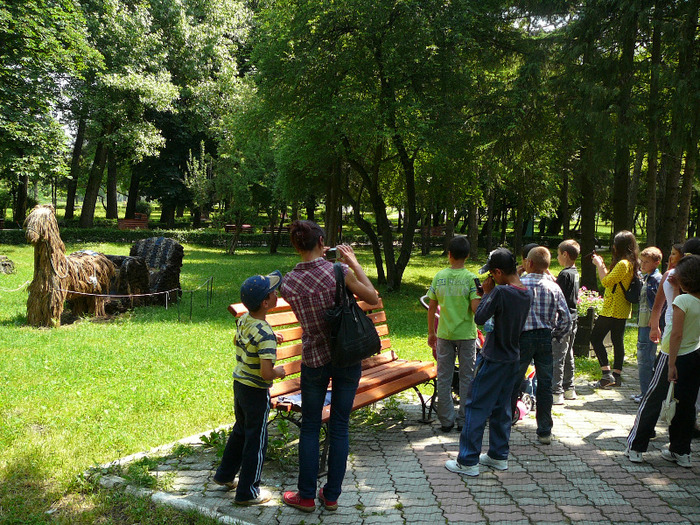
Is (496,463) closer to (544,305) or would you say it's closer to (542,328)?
(542,328)

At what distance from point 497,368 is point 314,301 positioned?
5.42ft

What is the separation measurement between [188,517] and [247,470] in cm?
47

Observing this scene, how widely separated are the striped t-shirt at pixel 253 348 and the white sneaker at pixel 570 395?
13.5 feet

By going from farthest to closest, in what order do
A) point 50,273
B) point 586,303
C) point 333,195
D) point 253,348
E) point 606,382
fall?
point 333,195
point 50,273
point 586,303
point 606,382
point 253,348

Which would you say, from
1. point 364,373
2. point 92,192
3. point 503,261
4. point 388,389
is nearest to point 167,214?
point 92,192

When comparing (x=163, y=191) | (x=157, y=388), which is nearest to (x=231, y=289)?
(x=157, y=388)

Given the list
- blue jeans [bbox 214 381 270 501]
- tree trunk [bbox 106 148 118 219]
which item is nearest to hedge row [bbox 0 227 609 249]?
tree trunk [bbox 106 148 118 219]

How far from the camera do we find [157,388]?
6773 millimetres

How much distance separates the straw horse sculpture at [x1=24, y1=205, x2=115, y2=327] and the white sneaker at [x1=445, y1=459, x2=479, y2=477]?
7924 mm

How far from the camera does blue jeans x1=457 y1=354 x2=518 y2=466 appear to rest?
448 centimetres

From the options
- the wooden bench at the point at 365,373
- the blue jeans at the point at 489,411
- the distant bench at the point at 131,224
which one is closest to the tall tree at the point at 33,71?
the distant bench at the point at 131,224

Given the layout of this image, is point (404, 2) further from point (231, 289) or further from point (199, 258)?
point (199, 258)

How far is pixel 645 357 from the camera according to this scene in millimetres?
6395

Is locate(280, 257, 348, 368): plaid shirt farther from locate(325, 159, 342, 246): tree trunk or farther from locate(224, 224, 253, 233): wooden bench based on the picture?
locate(224, 224, 253, 233): wooden bench
